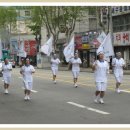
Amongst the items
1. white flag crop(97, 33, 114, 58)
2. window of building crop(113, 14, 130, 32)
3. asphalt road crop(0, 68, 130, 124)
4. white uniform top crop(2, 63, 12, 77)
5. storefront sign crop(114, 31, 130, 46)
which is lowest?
asphalt road crop(0, 68, 130, 124)

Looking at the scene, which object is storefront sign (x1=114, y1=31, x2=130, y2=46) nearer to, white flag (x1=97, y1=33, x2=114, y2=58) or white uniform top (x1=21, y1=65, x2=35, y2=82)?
white flag (x1=97, y1=33, x2=114, y2=58)

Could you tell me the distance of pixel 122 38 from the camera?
151 feet

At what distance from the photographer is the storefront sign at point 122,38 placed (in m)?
44.9

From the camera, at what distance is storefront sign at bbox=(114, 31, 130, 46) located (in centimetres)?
4491

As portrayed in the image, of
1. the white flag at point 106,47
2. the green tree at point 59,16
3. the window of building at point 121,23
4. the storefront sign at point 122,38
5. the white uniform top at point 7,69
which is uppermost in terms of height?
the green tree at point 59,16

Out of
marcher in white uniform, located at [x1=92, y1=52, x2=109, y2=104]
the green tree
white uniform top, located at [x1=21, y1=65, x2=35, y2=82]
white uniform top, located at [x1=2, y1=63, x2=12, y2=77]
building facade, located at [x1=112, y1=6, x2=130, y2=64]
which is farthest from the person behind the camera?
the green tree

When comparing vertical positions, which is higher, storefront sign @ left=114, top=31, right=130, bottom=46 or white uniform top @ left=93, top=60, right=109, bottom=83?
storefront sign @ left=114, top=31, right=130, bottom=46

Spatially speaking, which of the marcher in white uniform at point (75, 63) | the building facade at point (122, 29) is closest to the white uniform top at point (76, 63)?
the marcher in white uniform at point (75, 63)

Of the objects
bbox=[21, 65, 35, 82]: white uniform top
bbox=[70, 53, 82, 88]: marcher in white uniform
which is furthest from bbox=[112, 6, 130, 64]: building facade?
bbox=[21, 65, 35, 82]: white uniform top

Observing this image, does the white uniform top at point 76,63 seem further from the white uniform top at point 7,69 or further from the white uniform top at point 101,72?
the white uniform top at point 101,72

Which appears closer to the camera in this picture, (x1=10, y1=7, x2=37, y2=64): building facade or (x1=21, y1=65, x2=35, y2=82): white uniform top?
(x1=21, y1=65, x2=35, y2=82): white uniform top

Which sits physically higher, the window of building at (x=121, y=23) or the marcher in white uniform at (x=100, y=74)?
the window of building at (x=121, y=23)

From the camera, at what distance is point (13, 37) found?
286 ft

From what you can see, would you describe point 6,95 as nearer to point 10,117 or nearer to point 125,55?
point 10,117
